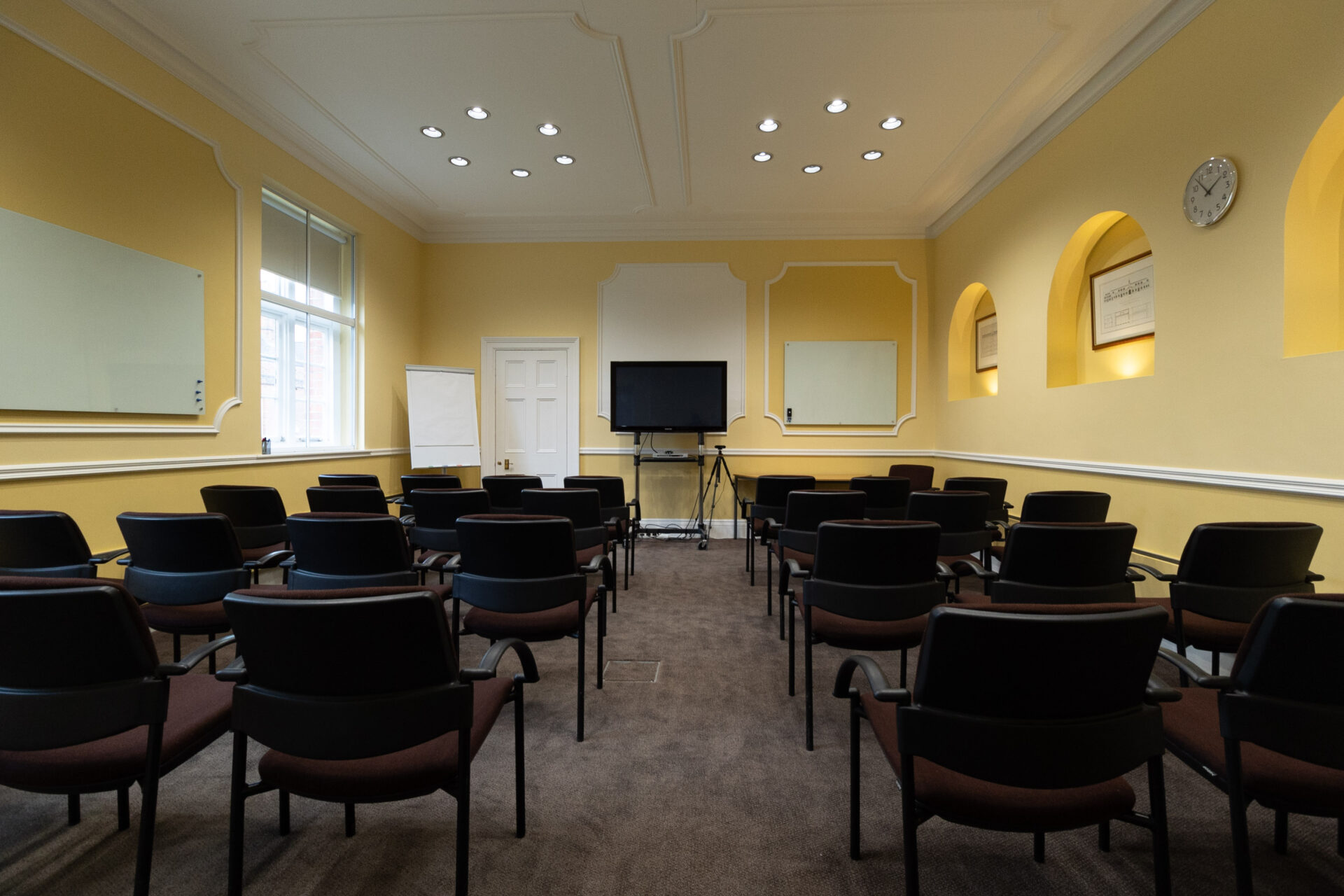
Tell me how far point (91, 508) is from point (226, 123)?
2.61 meters

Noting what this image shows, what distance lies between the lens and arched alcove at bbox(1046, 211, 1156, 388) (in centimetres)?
376

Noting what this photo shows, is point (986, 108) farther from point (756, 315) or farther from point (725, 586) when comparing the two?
point (725, 586)

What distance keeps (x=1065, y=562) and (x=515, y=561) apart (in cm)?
187

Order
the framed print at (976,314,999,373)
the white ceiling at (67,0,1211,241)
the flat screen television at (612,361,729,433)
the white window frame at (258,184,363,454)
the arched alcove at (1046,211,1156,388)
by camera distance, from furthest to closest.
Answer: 1. the flat screen television at (612,361,729,433)
2. the framed print at (976,314,999,373)
3. the white window frame at (258,184,363,454)
4. the arched alcove at (1046,211,1156,388)
5. the white ceiling at (67,0,1211,241)

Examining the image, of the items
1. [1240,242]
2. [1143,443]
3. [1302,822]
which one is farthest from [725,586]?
[1240,242]

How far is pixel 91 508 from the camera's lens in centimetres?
303

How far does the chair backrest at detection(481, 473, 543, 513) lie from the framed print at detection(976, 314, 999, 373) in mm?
4275

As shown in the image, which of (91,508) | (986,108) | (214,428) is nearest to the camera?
(91,508)

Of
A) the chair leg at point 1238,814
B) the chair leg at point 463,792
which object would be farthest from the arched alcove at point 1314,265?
the chair leg at point 463,792

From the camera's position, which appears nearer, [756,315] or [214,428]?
[214,428]

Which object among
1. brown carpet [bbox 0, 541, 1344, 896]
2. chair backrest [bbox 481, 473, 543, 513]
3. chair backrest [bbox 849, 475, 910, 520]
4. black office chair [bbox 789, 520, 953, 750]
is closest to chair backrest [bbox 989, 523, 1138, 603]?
black office chair [bbox 789, 520, 953, 750]

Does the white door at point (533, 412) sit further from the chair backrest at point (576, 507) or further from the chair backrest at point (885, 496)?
the chair backrest at point (885, 496)

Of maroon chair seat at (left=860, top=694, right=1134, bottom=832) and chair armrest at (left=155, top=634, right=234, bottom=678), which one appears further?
chair armrest at (left=155, top=634, right=234, bottom=678)

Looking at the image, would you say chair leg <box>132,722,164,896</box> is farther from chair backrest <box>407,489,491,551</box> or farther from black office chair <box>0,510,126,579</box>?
chair backrest <box>407,489,491,551</box>
